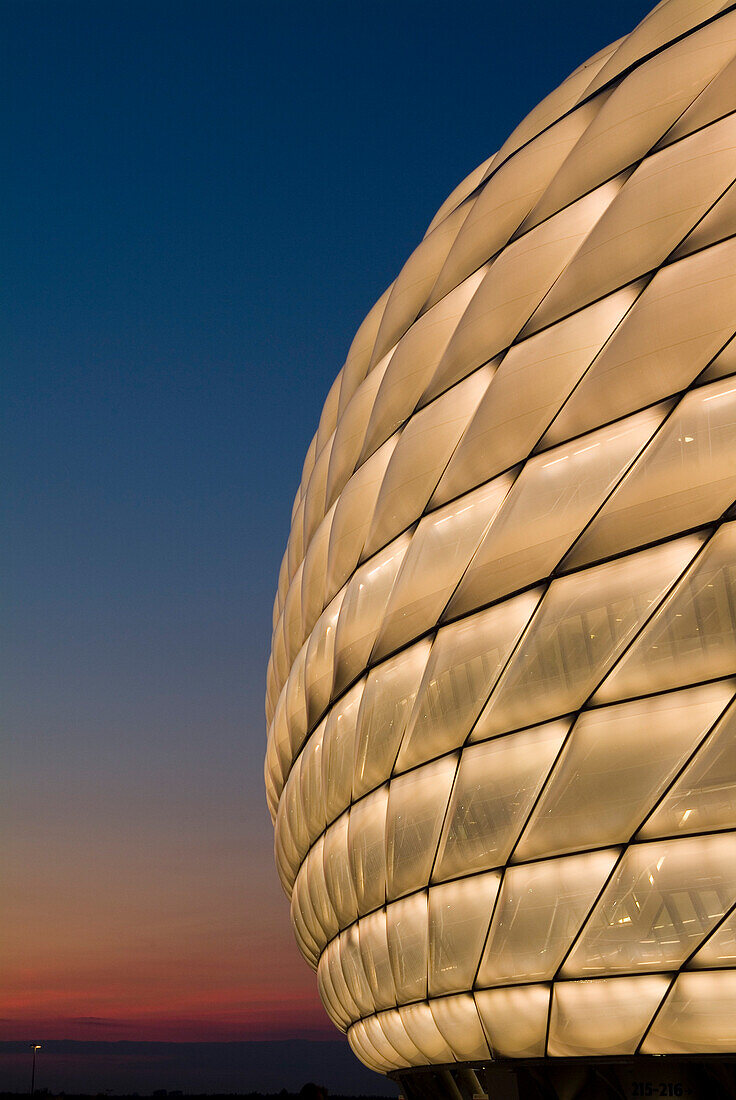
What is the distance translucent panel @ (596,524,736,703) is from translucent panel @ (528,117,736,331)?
320 cm

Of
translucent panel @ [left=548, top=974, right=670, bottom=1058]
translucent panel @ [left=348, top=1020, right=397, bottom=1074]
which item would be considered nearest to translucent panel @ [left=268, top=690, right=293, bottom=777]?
translucent panel @ [left=348, top=1020, right=397, bottom=1074]

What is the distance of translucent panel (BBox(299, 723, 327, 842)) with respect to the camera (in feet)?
51.4

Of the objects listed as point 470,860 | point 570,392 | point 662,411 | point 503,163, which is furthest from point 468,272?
point 470,860

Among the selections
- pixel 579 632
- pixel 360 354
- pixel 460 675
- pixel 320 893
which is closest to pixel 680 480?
pixel 579 632

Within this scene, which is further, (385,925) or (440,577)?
(385,925)

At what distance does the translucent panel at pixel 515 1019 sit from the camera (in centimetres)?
1056

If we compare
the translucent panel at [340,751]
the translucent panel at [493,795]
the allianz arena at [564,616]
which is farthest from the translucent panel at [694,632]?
the translucent panel at [340,751]

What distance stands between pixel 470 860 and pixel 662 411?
17.1ft

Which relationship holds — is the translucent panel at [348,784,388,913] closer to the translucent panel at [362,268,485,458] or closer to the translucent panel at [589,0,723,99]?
the translucent panel at [362,268,485,458]

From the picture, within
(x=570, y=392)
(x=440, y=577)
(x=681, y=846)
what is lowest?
(x=681, y=846)

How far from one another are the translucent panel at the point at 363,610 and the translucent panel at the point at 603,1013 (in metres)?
4.94

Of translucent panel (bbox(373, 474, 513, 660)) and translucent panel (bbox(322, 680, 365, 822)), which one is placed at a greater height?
translucent panel (bbox(373, 474, 513, 660))

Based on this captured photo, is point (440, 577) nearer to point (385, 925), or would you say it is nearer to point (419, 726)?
point (419, 726)

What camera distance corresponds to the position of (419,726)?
1200 centimetres
